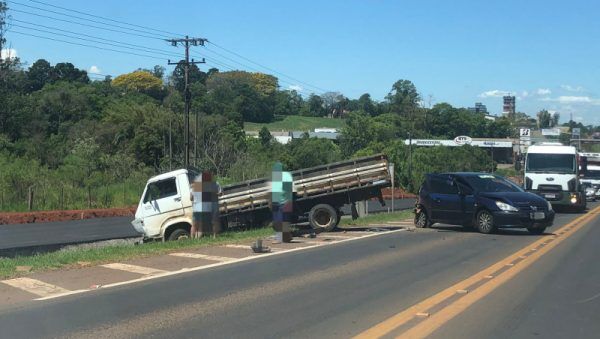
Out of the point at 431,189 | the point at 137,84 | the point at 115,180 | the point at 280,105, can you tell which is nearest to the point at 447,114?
the point at 280,105

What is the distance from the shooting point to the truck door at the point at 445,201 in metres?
17.4

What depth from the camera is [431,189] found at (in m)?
18.4

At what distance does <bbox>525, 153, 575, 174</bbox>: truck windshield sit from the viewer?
27741 mm

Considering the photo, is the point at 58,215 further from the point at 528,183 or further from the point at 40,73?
the point at 40,73

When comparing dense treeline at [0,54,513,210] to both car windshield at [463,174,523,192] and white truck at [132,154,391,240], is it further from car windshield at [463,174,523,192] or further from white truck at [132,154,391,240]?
car windshield at [463,174,523,192]

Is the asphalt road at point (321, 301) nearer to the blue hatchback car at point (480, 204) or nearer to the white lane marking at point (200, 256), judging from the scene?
the white lane marking at point (200, 256)

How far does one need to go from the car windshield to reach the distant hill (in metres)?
131

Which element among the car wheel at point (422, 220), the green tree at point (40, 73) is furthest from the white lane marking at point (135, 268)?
the green tree at point (40, 73)

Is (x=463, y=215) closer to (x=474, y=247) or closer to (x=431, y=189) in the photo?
(x=431, y=189)

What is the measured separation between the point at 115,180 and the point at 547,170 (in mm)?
30771

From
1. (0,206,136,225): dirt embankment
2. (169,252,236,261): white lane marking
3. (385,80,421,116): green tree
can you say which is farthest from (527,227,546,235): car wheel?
(385,80,421,116): green tree

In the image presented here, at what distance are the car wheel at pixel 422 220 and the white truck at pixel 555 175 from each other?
450 inches

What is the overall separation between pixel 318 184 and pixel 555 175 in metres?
14.5

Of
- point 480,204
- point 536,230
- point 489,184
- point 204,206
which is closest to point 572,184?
point 489,184
